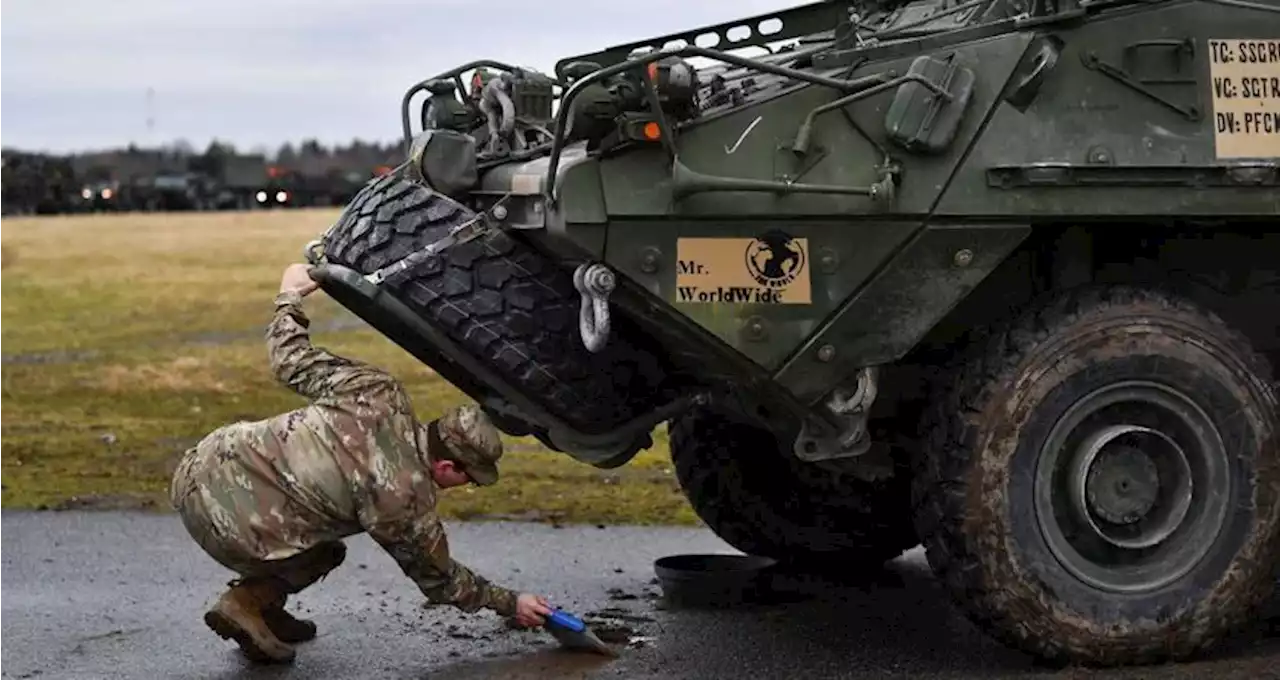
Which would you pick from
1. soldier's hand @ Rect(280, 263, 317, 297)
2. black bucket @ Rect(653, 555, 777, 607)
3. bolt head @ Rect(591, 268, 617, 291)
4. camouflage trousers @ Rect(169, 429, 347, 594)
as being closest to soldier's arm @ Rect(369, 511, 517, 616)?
camouflage trousers @ Rect(169, 429, 347, 594)

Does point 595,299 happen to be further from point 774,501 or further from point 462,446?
point 774,501

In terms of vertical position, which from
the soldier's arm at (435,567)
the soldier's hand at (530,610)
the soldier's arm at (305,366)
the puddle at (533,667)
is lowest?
the puddle at (533,667)

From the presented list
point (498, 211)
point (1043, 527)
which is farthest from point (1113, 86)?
point (498, 211)

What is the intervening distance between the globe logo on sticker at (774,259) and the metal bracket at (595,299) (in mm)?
397

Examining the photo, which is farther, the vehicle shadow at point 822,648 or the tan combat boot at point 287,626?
the tan combat boot at point 287,626

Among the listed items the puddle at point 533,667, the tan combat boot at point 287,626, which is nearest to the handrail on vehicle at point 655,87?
the puddle at point 533,667

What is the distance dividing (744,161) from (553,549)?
3.13 metres

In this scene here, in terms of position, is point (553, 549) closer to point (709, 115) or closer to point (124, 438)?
point (709, 115)

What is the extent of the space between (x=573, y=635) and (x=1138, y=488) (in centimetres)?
177

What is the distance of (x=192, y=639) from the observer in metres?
6.24

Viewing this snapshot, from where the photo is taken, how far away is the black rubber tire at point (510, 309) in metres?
5.46

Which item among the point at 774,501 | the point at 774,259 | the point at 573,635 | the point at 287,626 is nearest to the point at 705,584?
the point at 774,501

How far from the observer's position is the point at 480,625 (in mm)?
6371

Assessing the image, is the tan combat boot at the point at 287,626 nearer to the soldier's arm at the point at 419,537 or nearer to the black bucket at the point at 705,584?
the soldier's arm at the point at 419,537
